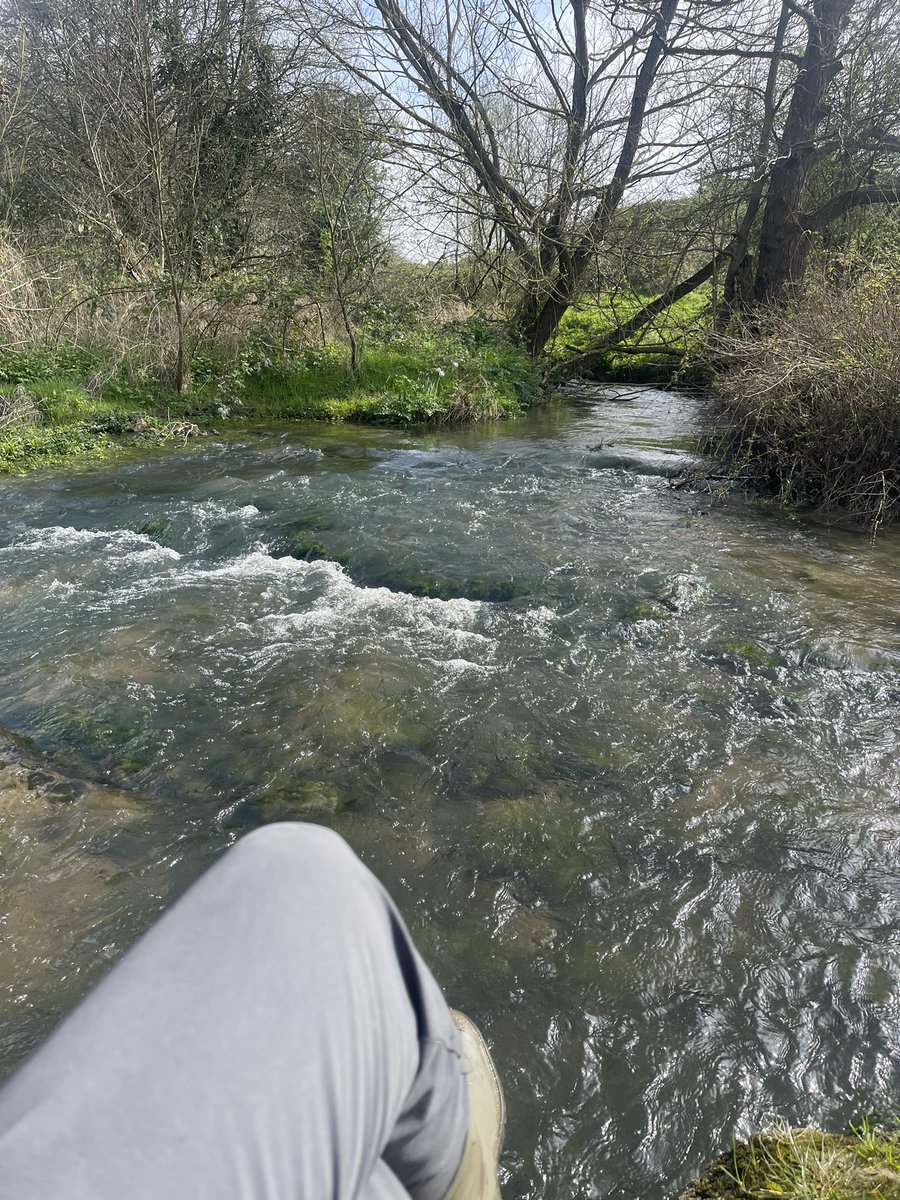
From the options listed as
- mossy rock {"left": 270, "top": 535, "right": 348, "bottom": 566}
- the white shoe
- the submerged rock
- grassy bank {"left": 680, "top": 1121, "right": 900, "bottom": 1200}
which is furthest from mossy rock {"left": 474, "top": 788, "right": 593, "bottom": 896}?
mossy rock {"left": 270, "top": 535, "right": 348, "bottom": 566}

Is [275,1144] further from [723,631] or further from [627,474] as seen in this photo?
[627,474]

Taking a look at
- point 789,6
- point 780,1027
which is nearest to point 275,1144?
point 780,1027

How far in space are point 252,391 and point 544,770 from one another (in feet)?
34.8

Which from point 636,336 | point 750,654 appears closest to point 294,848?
point 750,654

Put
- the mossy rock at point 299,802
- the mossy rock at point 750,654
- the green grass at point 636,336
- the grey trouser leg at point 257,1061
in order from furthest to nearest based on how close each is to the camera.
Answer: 1. the green grass at point 636,336
2. the mossy rock at point 750,654
3. the mossy rock at point 299,802
4. the grey trouser leg at point 257,1061

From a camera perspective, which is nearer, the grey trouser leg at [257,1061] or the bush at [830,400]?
the grey trouser leg at [257,1061]

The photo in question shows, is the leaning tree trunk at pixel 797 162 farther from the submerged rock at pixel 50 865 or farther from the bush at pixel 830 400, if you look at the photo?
the submerged rock at pixel 50 865

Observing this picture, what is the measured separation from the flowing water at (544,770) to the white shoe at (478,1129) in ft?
1.81

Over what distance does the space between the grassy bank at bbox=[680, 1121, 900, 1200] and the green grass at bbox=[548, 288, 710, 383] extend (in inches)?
467

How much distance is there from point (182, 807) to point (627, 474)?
6.98 m

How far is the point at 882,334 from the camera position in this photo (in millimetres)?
6879

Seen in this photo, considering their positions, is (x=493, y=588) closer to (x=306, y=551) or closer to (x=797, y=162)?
(x=306, y=551)

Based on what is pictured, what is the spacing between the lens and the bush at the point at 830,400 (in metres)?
6.90

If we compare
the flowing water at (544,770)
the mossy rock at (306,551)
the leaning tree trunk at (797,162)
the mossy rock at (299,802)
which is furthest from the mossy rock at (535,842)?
the leaning tree trunk at (797,162)
